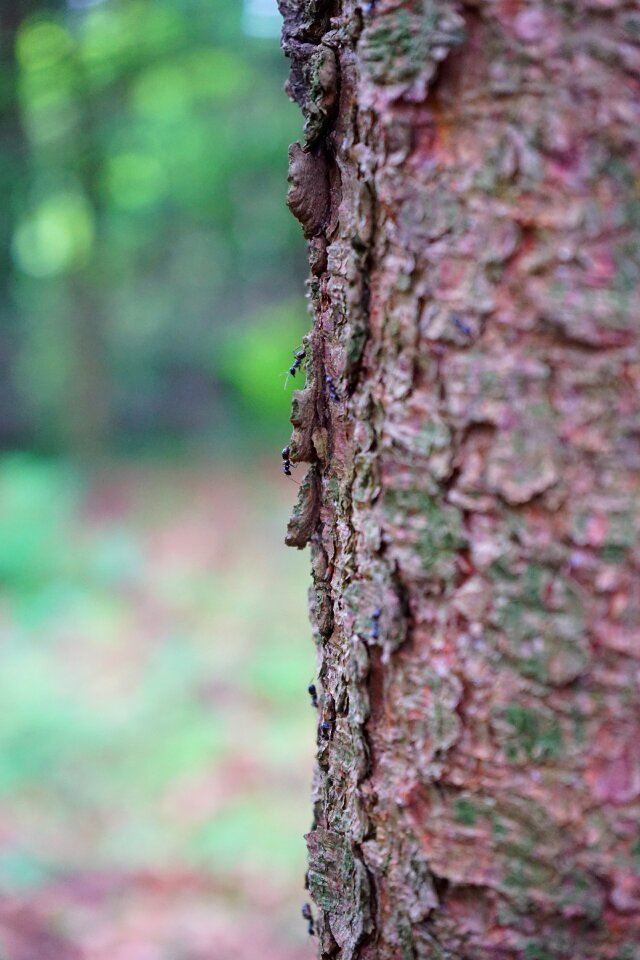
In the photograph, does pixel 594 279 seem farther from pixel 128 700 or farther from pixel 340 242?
pixel 128 700

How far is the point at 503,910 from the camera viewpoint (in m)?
1.01

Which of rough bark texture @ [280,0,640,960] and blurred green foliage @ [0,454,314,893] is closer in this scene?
rough bark texture @ [280,0,640,960]

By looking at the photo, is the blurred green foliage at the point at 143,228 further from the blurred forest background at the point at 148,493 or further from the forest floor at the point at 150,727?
the forest floor at the point at 150,727

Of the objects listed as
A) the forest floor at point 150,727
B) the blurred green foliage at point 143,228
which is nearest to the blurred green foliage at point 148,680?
the forest floor at point 150,727

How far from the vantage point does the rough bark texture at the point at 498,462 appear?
0.92 m

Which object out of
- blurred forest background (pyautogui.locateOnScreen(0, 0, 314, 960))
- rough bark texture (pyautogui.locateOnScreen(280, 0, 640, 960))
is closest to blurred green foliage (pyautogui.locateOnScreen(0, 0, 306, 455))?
blurred forest background (pyautogui.locateOnScreen(0, 0, 314, 960))

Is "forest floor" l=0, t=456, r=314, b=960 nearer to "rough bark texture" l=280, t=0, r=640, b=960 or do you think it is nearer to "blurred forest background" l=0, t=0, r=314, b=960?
"blurred forest background" l=0, t=0, r=314, b=960

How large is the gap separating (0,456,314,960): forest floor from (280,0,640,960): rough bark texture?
3121mm

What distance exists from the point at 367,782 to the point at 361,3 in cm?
93

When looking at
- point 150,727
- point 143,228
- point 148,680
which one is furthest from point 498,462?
point 143,228

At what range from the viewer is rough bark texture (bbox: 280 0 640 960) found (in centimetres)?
92

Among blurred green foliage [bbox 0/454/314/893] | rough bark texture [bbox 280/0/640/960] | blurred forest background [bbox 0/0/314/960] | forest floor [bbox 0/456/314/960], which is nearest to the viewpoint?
rough bark texture [bbox 280/0/640/960]

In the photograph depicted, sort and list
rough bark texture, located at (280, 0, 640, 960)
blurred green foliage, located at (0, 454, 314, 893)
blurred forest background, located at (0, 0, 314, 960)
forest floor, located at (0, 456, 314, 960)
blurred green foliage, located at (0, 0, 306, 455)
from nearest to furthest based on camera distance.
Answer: rough bark texture, located at (280, 0, 640, 960), forest floor, located at (0, 456, 314, 960), blurred forest background, located at (0, 0, 314, 960), blurred green foliage, located at (0, 454, 314, 893), blurred green foliage, located at (0, 0, 306, 455)

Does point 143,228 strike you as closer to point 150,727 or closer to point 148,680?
point 148,680
